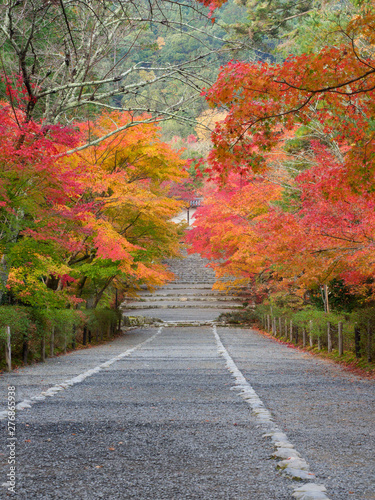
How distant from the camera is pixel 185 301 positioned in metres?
34.4

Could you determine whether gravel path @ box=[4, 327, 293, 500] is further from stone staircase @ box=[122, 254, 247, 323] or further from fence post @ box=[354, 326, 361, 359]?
stone staircase @ box=[122, 254, 247, 323]

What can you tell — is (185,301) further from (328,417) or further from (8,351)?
(328,417)

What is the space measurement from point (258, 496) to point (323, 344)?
11.0 metres

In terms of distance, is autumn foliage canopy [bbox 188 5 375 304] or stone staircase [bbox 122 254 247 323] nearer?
autumn foliage canopy [bbox 188 5 375 304]

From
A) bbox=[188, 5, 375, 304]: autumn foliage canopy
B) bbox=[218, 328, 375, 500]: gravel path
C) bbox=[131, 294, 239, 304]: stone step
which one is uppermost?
bbox=[188, 5, 375, 304]: autumn foliage canopy

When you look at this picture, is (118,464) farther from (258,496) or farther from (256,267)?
(256,267)

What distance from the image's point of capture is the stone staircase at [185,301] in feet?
99.2

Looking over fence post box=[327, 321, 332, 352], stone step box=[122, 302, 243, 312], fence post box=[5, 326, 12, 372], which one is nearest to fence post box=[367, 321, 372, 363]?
fence post box=[327, 321, 332, 352]

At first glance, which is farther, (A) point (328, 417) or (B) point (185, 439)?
(A) point (328, 417)

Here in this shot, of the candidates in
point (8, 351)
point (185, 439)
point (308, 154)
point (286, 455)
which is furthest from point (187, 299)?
point (286, 455)

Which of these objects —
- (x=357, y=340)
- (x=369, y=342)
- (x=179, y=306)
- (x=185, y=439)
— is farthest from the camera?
(x=179, y=306)

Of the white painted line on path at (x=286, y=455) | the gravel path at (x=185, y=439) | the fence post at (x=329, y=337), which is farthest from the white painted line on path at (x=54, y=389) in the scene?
the fence post at (x=329, y=337)

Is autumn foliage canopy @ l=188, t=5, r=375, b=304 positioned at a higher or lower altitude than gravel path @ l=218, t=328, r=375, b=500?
higher

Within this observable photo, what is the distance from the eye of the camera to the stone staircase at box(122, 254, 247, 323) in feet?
99.2
